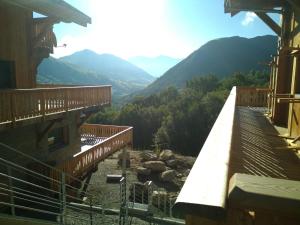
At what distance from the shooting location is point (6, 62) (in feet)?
37.9

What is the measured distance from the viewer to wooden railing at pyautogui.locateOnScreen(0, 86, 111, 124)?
29.5 ft

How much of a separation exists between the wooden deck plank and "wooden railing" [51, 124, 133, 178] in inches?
466

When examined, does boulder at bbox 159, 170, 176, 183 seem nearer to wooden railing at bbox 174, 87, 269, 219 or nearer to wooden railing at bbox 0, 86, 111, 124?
wooden railing at bbox 0, 86, 111, 124

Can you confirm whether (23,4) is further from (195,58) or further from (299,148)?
(195,58)

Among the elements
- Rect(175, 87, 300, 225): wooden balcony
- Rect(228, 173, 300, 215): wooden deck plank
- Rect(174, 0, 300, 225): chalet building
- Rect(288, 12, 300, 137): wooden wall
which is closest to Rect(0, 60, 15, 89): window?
Rect(174, 0, 300, 225): chalet building

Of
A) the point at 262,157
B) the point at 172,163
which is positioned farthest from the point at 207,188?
the point at 172,163

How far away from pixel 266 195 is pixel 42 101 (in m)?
10.4

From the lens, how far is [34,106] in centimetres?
1025

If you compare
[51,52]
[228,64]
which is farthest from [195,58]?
Answer: [51,52]

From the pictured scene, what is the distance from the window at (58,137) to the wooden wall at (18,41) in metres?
3.20

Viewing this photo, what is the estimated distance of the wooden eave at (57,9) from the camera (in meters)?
10.7

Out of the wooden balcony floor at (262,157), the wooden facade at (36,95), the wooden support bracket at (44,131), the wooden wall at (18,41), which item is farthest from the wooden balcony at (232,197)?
the wooden support bracket at (44,131)

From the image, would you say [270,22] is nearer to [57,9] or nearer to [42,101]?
[57,9]

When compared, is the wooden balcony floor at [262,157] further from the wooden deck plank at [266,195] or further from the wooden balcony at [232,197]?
the wooden deck plank at [266,195]
